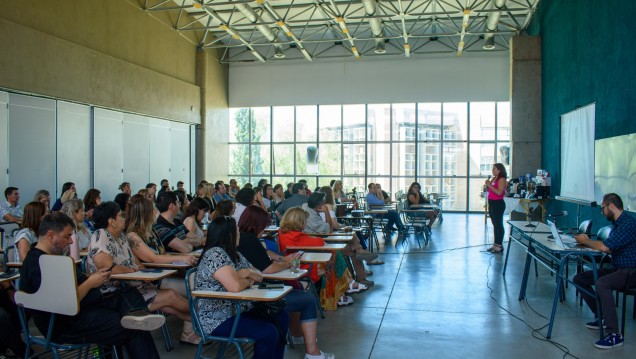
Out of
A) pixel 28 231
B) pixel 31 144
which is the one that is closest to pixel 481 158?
pixel 31 144

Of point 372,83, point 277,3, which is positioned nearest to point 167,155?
point 277,3

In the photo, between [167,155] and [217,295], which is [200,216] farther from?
[167,155]

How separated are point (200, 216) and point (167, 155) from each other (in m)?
10.1

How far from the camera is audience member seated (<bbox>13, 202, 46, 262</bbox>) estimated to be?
4.47 metres

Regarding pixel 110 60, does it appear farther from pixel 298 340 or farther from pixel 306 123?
pixel 298 340

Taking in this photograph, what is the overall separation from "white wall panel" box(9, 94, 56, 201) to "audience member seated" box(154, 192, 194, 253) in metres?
6.11

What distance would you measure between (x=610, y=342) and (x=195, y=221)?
417cm

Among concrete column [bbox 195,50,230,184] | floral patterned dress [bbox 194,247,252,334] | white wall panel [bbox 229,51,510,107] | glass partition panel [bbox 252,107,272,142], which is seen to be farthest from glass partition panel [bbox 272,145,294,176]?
floral patterned dress [bbox 194,247,252,334]

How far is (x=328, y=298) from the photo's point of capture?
5691mm

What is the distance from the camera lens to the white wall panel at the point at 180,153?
623 inches

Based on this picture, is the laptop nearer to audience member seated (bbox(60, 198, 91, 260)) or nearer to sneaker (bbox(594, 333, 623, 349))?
sneaker (bbox(594, 333, 623, 349))

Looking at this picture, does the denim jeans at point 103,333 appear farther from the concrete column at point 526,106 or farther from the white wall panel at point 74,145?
the concrete column at point 526,106

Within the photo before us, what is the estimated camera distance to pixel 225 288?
135 inches

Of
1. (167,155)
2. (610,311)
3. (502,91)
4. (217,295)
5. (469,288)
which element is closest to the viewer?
(217,295)
